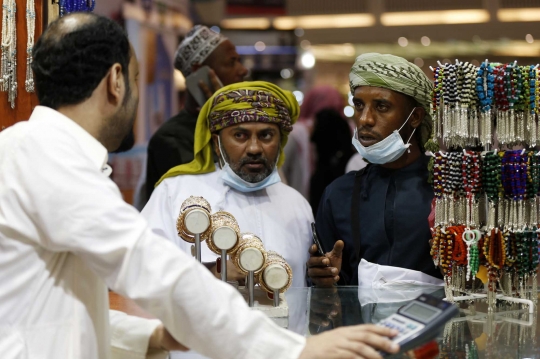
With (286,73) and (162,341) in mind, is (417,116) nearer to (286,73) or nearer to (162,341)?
(162,341)

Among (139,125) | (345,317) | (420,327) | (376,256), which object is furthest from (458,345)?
(139,125)

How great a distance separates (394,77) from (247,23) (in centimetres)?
583

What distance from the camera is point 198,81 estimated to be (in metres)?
4.20

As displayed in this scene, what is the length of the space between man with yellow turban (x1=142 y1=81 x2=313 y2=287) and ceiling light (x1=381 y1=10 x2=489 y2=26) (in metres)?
4.44

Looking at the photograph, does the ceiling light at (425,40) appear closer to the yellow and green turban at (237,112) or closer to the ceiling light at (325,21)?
the ceiling light at (325,21)

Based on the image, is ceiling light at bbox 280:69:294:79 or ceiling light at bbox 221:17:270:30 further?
ceiling light at bbox 280:69:294:79

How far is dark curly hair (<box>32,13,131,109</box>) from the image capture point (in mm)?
1677

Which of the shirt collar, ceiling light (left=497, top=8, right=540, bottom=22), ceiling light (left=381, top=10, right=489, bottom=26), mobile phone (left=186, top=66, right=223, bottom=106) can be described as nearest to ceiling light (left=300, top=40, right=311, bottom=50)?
ceiling light (left=381, top=10, right=489, bottom=26)

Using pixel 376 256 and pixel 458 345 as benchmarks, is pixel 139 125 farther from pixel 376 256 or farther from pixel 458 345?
pixel 458 345

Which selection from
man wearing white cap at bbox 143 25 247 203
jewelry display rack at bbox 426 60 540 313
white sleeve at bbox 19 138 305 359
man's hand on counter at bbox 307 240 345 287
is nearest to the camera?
white sleeve at bbox 19 138 305 359

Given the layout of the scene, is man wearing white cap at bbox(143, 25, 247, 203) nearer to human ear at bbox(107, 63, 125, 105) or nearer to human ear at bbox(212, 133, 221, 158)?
human ear at bbox(212, 133, 221, 158)

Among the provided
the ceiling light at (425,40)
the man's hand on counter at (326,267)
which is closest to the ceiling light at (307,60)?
the ceiling light at (425,40)

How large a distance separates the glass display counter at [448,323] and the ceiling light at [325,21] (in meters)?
5.30

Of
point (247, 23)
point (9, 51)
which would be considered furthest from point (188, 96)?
point (247, 23)
